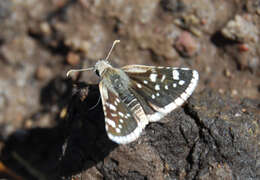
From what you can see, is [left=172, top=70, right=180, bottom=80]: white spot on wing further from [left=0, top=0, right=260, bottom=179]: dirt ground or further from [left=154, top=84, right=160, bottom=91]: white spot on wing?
[left=0, top=0, right=260, bottom=179]: dirt ground

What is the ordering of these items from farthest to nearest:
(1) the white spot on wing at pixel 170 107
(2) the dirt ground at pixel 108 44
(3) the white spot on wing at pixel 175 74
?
(2) the dirt ground at pixel 108 44
(3) the white spot on wing at pixel 175 74
(1) the white spot on wing at pixel 170 107

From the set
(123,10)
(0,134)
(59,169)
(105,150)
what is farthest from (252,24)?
(0,134)

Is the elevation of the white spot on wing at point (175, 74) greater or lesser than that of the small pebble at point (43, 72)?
greater

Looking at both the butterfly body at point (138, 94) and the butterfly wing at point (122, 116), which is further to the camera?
the butterfly body at point (138, 94)

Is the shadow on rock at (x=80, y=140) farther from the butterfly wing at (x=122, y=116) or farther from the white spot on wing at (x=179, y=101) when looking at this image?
the white spot on wing at (x=179, y=101)

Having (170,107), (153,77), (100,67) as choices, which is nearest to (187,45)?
(153,77)

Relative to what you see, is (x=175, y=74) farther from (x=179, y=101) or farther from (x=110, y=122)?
(x=110, y=122)

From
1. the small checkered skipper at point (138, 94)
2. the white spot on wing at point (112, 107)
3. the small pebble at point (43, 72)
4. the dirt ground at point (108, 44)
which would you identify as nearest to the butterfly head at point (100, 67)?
the small checkered skipper at point (138, 94)
